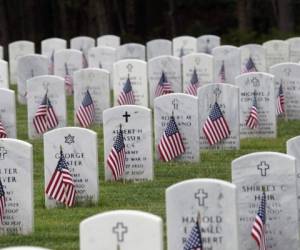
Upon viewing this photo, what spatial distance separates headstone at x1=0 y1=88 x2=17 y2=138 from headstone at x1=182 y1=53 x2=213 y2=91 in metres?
5.81

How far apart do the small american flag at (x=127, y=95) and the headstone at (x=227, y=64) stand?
276 centimetres

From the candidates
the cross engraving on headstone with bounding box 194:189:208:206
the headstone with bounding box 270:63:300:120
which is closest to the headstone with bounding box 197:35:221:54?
the headstone with bounding box 270:63:300:120

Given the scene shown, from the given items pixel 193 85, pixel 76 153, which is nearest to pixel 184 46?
pixel 193 85

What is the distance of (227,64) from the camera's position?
2727 cm

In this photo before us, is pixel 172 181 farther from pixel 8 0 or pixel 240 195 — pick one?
pixel 8 0

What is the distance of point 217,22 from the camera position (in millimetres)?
53031

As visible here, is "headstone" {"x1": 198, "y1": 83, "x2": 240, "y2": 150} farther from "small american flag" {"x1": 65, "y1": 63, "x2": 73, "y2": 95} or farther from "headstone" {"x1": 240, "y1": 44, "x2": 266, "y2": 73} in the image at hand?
"small american flag" {"x1": 65, "y1": 63, "x2": 73, "y2": 95}

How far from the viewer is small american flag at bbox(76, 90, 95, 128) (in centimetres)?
2303

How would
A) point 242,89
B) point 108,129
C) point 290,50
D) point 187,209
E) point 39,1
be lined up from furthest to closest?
point 39,1 < point 290,50 < point 242,89 < point 108,129 < point 187,209

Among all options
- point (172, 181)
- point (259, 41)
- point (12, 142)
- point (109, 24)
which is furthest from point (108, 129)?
point (109, 24)

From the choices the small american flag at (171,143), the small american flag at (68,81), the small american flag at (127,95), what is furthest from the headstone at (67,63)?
the small american flag at (171,143)

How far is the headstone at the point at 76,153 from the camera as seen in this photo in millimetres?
16422

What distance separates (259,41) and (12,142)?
23.4 m

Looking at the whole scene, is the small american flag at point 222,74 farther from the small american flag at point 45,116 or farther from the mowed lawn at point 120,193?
the small american flag at point 45,116
